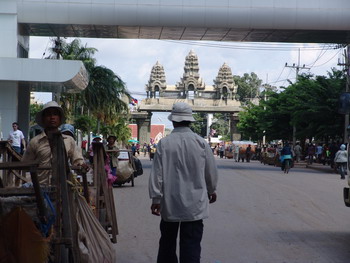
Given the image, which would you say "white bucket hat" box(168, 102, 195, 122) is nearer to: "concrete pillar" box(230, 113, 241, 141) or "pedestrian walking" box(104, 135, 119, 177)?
"pedestrian walking" box(104, 135, 119, 177)

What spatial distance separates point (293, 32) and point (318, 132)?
32.7ft

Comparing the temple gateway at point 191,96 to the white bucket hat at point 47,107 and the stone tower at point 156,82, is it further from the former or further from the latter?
the white bucket hat at point 47,107

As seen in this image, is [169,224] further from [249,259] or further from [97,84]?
[97,84]

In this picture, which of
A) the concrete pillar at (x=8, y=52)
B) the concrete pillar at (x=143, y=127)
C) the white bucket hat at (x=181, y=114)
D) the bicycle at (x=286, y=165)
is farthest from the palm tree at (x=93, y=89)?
the white bucket hat at (x=181, y=114)

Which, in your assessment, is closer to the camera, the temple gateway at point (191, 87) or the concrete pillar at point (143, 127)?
the concrete pillar at point (143, 127)

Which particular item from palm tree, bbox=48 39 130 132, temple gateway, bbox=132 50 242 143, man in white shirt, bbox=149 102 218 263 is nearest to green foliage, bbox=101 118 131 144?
palm tree, bbox=48 39 130 132

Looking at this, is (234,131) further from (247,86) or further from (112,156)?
(112,156)

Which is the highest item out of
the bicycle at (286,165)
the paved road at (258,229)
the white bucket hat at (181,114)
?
the white bucket hat at (181,114)

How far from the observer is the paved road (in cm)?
940

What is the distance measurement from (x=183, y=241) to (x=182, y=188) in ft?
1.60

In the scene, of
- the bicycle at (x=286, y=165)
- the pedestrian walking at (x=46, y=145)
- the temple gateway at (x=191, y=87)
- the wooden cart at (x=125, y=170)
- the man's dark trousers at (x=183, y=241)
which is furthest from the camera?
the temple gateway at (x=191, y=87)

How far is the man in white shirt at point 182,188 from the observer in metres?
6.71

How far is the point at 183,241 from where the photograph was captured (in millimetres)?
6727

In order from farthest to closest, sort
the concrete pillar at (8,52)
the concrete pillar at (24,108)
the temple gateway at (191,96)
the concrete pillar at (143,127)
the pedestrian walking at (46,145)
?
the concrete pillar at (143,127)
the temple gateway at (191,96)
the concrete pillar at (24,108)
the concrete pillar at (8,52)
the pedestrian walking at (46,145)
